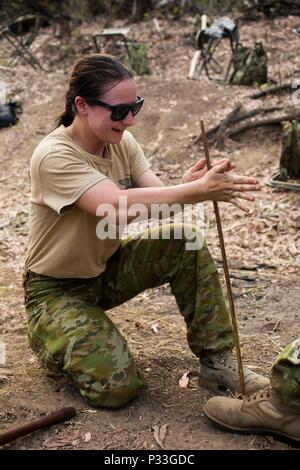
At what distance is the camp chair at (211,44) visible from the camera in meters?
9.31

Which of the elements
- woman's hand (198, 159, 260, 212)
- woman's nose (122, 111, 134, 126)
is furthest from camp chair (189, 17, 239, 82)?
woman's hand (198, 159, 260, 212)

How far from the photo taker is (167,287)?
4844 millimetres

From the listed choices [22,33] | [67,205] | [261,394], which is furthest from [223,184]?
[22,33]

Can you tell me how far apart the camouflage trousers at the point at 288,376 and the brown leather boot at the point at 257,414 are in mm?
62

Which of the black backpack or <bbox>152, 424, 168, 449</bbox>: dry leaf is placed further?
the black backpack

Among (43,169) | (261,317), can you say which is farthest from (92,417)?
(261,317)

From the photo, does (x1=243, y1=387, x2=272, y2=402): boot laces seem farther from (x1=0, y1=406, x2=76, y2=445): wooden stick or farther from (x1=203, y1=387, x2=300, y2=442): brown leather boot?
(x1=0, y1=406, x2=76, y2=445): wooden stick

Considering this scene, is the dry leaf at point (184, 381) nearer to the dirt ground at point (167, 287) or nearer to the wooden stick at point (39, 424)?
the dirt ground at point (167, 287)

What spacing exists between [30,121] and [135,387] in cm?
607

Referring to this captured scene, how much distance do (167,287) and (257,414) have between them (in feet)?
6.82

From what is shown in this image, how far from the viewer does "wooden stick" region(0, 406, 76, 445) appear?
2755mm

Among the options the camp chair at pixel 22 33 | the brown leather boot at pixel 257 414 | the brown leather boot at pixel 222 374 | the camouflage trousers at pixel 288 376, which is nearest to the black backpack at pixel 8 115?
the camp chair at pixel 22 33

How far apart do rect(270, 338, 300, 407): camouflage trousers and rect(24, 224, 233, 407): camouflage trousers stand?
614mm
